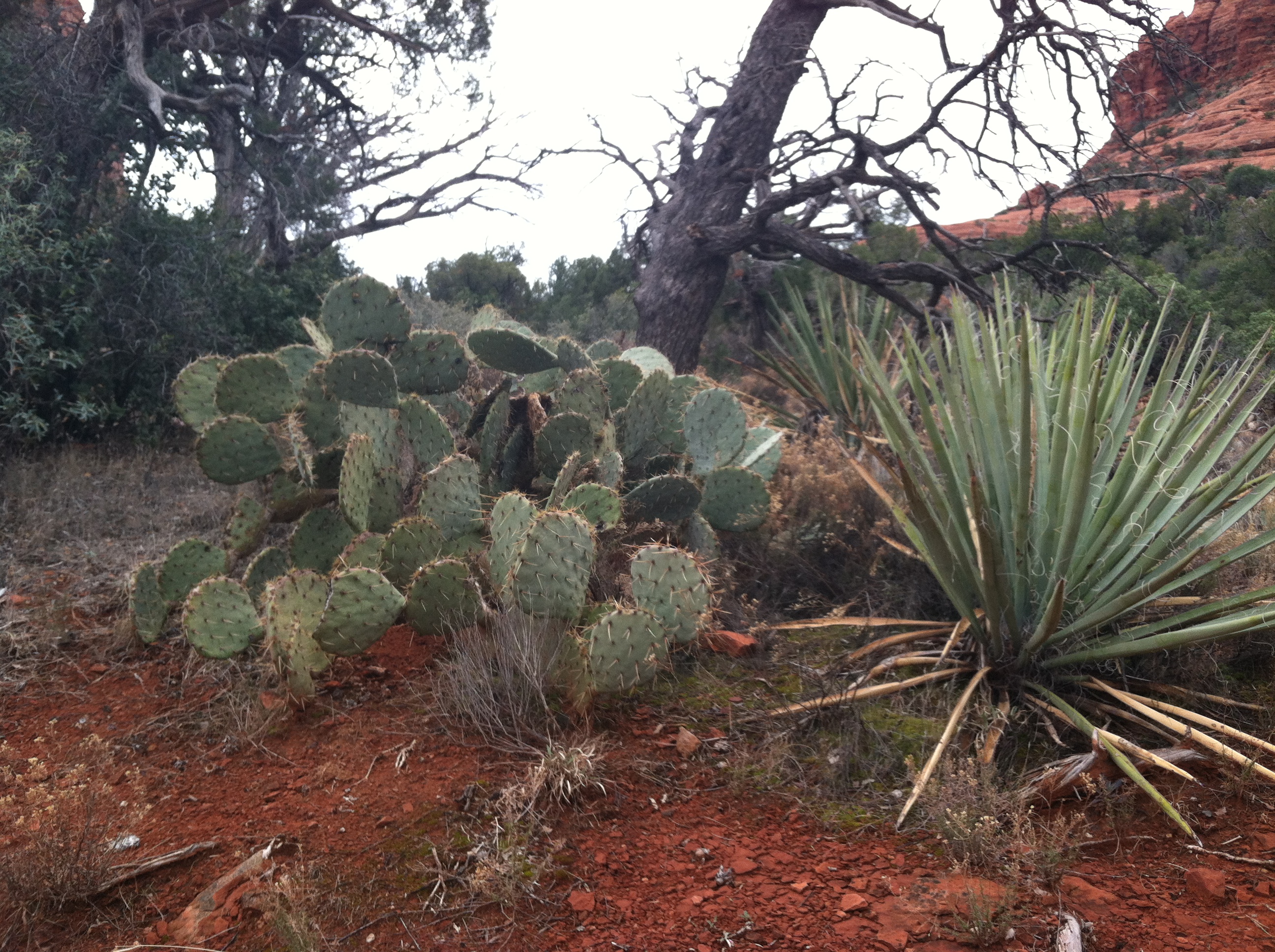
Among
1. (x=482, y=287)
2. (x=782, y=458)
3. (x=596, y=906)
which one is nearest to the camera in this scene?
(x=596, y=906)

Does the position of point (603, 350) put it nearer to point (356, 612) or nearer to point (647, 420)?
point (647, 420)

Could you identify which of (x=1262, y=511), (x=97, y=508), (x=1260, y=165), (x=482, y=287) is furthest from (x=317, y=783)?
(x=1260, y=165)

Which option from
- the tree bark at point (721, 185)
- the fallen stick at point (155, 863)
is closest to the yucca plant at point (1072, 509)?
the fallen stick at point (155, 863)

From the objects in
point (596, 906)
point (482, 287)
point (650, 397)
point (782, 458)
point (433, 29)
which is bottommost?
point (596, 906)

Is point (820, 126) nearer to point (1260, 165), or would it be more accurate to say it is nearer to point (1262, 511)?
point (1262, 511)

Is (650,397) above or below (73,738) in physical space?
above

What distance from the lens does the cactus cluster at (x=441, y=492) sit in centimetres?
321

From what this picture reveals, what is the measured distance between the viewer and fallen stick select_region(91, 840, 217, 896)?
7.72 feet

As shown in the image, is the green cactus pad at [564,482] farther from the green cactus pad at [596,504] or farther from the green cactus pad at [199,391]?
the green cactus pad at [199,391]

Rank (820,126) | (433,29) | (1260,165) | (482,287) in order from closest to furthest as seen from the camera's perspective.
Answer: (820,126) → (433,29) → (482,287) → (1260,165)

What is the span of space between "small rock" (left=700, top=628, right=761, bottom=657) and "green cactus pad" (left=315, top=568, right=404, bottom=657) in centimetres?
127

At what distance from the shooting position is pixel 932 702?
313 centimetres

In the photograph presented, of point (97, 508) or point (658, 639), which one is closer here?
point (658, 639)

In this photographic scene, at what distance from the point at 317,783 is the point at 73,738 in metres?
1.12
